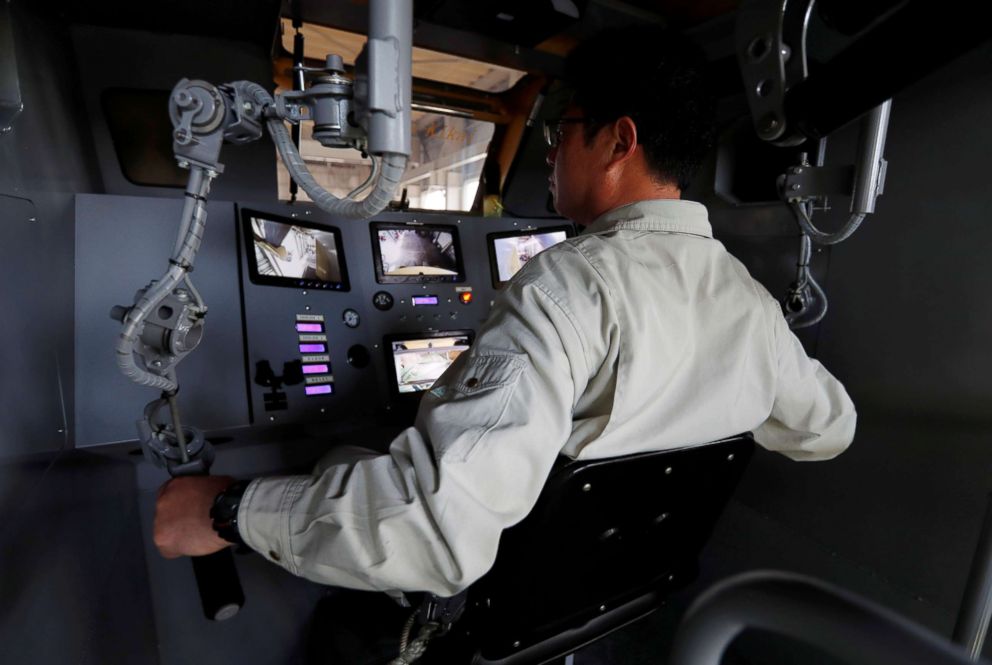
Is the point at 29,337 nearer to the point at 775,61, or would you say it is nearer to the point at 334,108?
the point at 334,108

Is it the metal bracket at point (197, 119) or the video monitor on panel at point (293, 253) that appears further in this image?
the video monitor on panel at point (293, 253)

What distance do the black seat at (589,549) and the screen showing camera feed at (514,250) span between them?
116cm

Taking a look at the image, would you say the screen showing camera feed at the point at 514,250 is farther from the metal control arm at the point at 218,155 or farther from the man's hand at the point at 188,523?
the man's hand at the point at 188,523

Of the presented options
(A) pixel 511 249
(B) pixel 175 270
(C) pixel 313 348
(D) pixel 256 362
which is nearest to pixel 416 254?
(A) pixel 511 249

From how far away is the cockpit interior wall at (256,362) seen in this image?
938mm

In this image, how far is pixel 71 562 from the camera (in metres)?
0.93

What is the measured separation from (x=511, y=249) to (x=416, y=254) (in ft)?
1.32

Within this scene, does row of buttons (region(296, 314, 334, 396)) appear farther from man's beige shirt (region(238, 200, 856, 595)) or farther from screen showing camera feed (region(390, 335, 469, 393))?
man's beige shirt (region(238, 200, 856, 595))

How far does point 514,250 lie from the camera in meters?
2.01

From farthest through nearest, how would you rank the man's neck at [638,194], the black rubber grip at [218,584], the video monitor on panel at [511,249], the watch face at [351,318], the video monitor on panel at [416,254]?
the video monitor on panel at [511,249], the video monitor on panel at [416,254], the watch face at [351,318], the man's neck at [638,194], the black rubber grip at [218,584]

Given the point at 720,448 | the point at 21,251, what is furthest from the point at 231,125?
the point at 720,448

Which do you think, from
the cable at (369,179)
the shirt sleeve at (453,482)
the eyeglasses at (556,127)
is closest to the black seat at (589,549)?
the shirt sleeve at (453,482)

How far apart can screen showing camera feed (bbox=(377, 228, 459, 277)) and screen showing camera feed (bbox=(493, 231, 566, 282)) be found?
181 mm

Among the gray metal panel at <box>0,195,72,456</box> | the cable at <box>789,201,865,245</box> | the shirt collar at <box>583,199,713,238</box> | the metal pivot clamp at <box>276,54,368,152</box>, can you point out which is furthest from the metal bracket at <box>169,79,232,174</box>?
the cable at <box>789,201,865,245</box>
